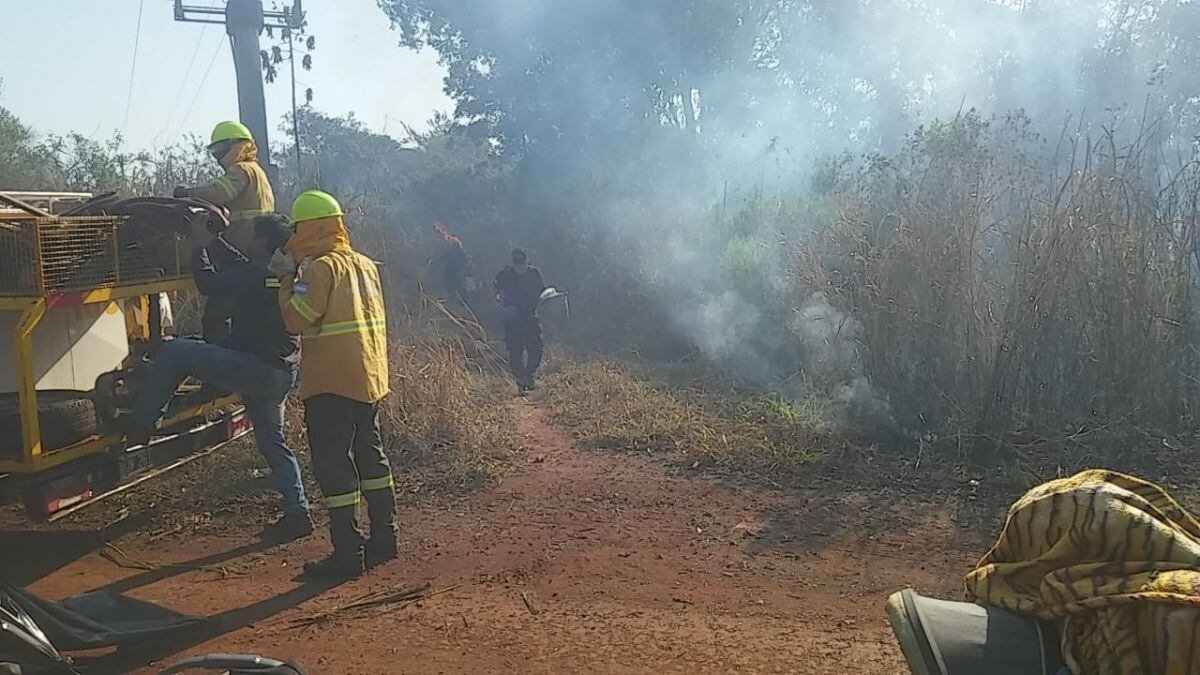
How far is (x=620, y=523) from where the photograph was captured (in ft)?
18.2

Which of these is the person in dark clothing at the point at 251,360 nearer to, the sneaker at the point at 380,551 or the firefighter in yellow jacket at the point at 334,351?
the firefighter in yellow jacket at the point at 334,351

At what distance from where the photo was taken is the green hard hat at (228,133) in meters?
6.18

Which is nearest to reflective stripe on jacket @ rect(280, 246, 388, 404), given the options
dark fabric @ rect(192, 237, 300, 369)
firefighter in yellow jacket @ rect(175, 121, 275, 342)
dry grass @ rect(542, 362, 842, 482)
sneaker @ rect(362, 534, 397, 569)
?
dark fabric @ rect(192, 237, 300, 369)

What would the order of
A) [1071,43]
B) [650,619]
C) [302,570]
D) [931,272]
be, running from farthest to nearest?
1. [1071,43]
2. [931,272]
3. [302,570]
4. [650,619]

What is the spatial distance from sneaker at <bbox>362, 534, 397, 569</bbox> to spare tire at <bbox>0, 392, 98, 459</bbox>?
1597 millimetres

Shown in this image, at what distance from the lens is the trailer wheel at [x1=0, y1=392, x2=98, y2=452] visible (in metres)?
4.39

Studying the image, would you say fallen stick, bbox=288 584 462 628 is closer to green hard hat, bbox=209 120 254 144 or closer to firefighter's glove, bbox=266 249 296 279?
firefighter's glove, bbox=266 249 296 279

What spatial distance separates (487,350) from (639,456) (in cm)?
259

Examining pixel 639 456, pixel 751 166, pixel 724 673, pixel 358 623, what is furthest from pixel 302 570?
pixel 751 166

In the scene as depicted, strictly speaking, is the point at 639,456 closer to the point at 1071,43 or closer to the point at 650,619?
the point at 650,619

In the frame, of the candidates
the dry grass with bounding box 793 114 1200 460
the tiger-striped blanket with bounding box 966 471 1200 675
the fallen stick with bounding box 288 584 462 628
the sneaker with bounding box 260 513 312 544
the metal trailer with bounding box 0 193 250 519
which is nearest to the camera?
the tiger-striped blanket with bounding box 966 471 1200 675

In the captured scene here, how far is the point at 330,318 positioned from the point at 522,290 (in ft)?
20.9

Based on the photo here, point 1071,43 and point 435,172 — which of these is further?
point 435,172

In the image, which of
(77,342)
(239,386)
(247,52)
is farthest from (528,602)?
(247,52)
